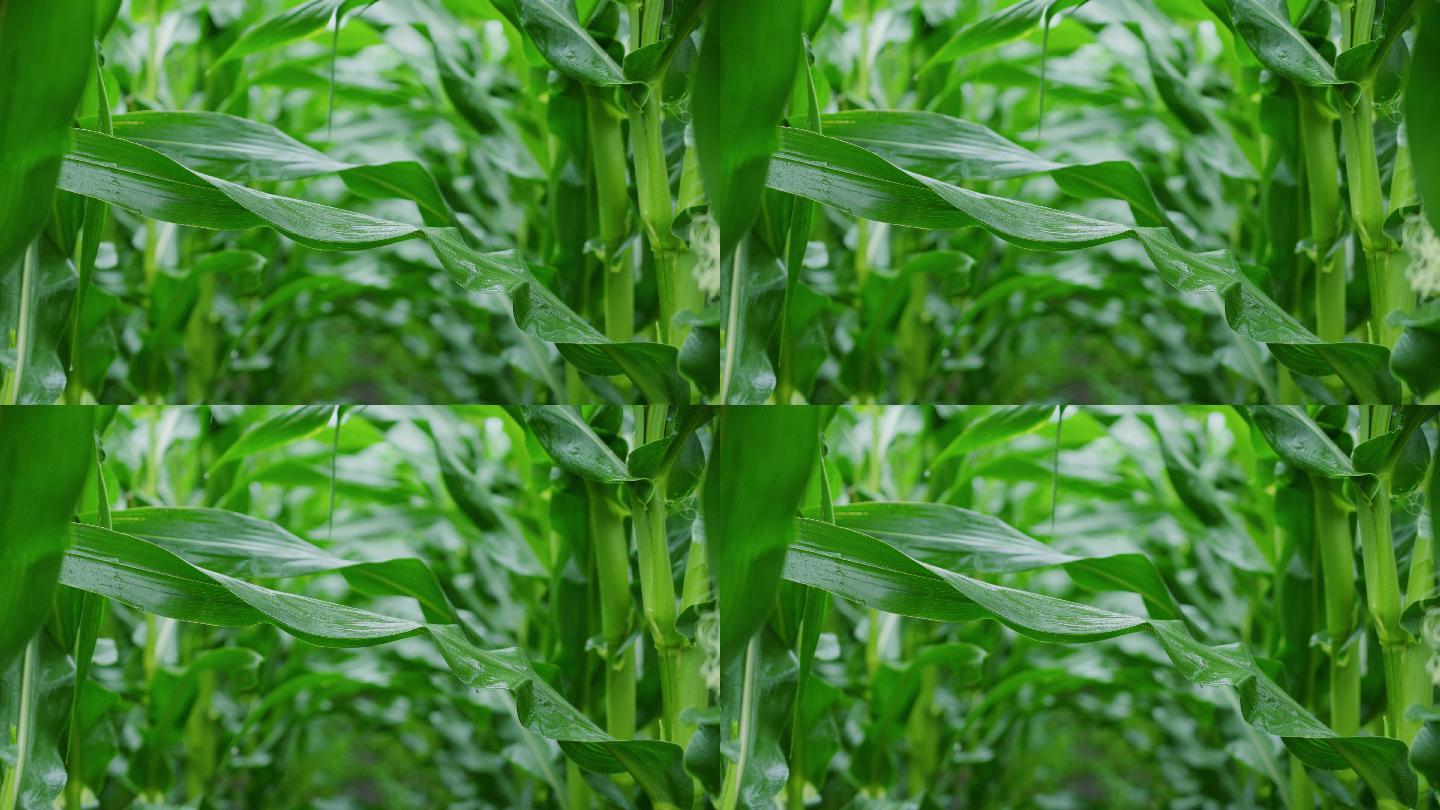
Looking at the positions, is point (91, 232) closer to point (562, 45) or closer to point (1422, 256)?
point (562, 45)

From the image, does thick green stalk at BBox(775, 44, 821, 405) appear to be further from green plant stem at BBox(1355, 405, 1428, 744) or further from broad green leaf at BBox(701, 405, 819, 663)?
green plant stem at BBox(1355, 405, 1428, 744)

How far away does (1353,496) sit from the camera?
935mm

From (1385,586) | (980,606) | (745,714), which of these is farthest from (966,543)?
(1385,586)

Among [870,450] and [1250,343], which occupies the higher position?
[1250,343]

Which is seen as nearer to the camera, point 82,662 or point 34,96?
point 34,96

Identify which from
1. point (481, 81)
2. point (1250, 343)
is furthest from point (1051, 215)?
point (481, 81)

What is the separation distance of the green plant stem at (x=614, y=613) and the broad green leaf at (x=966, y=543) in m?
0.18

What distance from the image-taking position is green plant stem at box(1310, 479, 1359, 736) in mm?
948

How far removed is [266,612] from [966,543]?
0.53m

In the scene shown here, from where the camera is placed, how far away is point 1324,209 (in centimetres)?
98

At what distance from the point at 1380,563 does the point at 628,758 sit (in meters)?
0.63

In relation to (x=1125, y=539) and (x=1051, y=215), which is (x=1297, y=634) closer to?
(x=1125, y=539)

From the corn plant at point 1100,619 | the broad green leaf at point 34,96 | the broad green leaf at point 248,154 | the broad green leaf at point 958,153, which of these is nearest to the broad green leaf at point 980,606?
the corn plant at point 1100,619

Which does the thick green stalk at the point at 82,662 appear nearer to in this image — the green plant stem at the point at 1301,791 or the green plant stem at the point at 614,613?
the green plant stem at the point at 614,613
